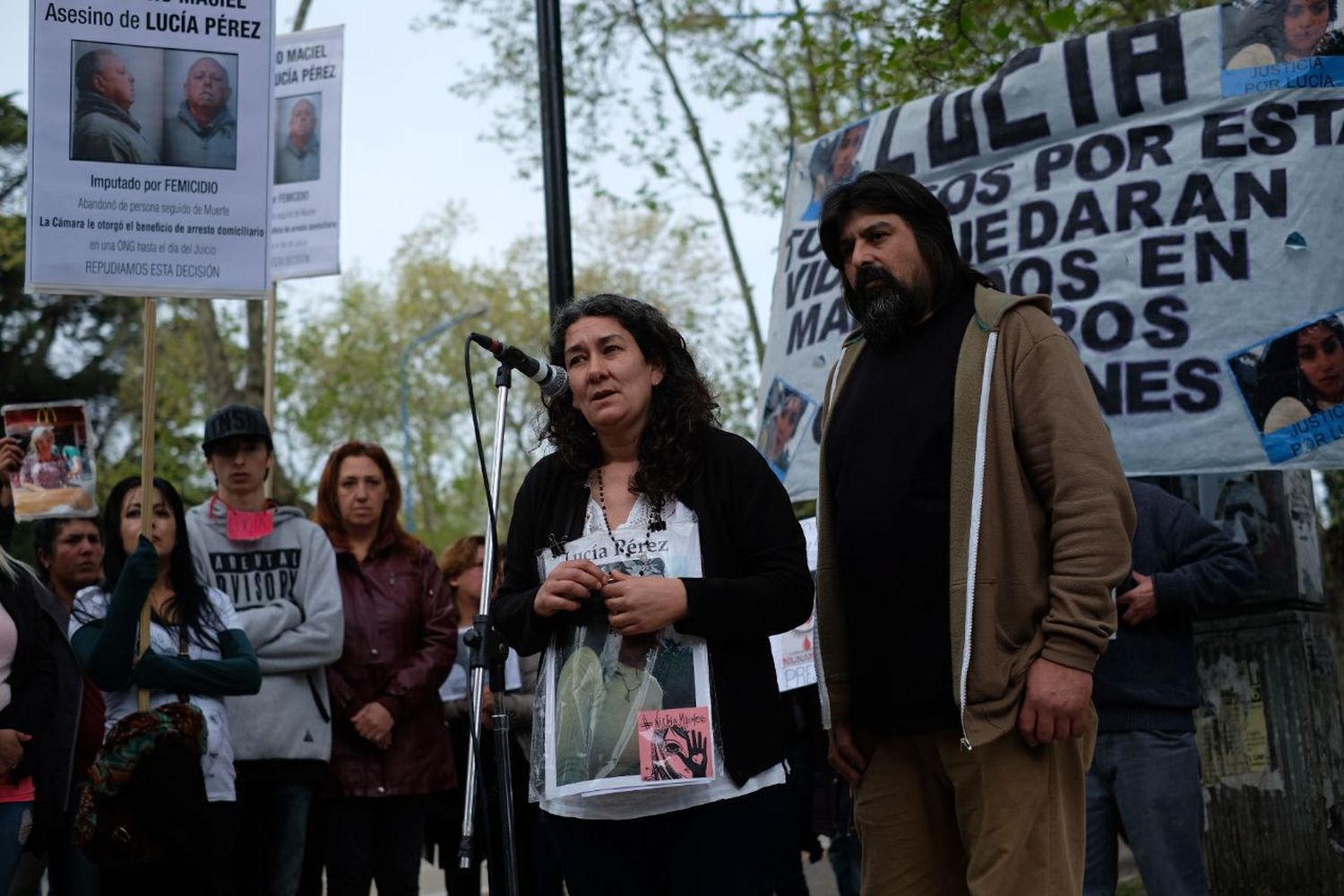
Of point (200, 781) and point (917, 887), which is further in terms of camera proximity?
point (200, 781)

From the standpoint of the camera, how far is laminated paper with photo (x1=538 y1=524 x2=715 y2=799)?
3.53 m

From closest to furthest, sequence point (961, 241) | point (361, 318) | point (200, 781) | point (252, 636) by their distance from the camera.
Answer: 1. point (200, 781)
2. point (252, 636)
3. point (961, 241)
4. point (361, 318)

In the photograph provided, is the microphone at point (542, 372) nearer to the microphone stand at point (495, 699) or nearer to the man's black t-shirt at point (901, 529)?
the microphone stand at point (495, 699)

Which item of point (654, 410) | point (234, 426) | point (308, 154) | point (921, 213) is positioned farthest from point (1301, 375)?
point (308, 154)

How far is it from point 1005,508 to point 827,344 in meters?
3.40

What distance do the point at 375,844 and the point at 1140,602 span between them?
3.05m

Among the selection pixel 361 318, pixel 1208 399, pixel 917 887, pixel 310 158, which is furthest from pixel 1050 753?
pixel 361 318

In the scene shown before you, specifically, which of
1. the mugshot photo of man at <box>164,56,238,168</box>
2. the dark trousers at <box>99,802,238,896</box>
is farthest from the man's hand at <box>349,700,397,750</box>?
the mugshot photo of man at <box>164,56,238,168</box>

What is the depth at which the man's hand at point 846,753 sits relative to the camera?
3900 mm

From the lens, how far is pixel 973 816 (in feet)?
11.9

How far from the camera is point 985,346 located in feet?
12.2

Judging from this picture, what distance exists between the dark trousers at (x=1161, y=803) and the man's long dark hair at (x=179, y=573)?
125 inches

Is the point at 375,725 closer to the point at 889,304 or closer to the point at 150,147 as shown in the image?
the point at 150,147

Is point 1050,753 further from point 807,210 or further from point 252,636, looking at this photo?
point 807,210
